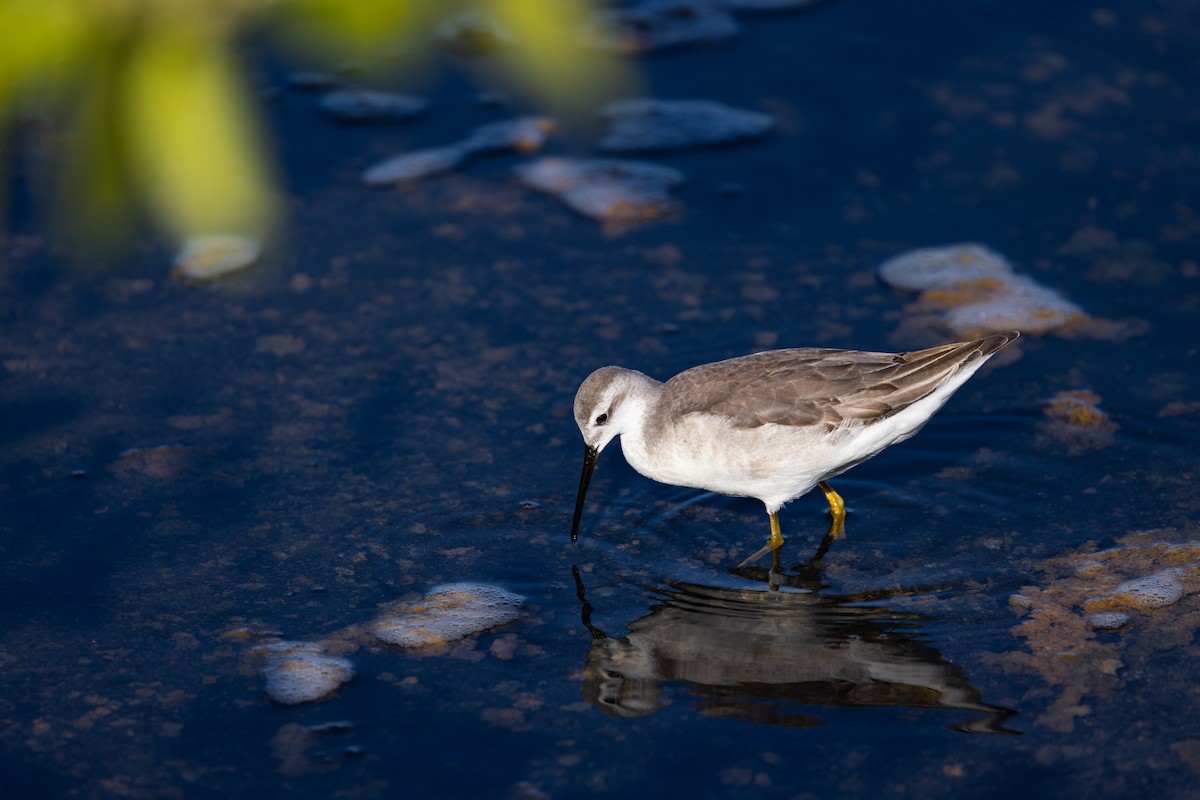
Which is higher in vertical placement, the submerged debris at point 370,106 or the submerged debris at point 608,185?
the submerged debris at point 370,106

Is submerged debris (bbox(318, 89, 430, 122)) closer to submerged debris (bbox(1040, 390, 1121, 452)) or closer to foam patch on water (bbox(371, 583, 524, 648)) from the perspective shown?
foam patch on water (bbox(371, 583, 524, 648))

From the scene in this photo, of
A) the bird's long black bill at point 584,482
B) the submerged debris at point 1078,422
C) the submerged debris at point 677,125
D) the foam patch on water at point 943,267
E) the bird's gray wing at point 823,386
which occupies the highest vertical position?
the submerged debris at point 677,125

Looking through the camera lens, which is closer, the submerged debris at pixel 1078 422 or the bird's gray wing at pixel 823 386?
the bird's gray wing at pixel 823 386

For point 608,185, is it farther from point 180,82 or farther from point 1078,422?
point 1078,422

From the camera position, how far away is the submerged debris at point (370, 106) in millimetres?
8523

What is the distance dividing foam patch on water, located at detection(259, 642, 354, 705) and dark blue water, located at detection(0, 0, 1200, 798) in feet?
0.23

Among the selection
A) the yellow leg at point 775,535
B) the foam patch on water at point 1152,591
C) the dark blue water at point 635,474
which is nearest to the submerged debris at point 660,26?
the dark blue water at point 635,474

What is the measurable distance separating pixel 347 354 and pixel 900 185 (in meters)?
3.23

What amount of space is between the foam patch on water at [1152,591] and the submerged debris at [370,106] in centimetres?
513

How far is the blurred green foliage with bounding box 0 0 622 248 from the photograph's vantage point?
7055 millimetres

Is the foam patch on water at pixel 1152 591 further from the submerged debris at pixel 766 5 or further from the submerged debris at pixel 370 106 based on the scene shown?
the submerged debris at pixel 766 5

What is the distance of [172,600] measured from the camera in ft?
17.5

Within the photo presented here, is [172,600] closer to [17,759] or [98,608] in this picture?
[98,608]

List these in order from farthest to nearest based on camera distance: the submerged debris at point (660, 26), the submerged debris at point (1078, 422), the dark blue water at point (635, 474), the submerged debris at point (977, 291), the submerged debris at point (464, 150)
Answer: the submerged debris at point (660, 26), the submerged debris at point (464, 150), the submerged debris at point (977, 291), the submerged debris at point (1078, 422), the dark blue water at point (635, 474)
